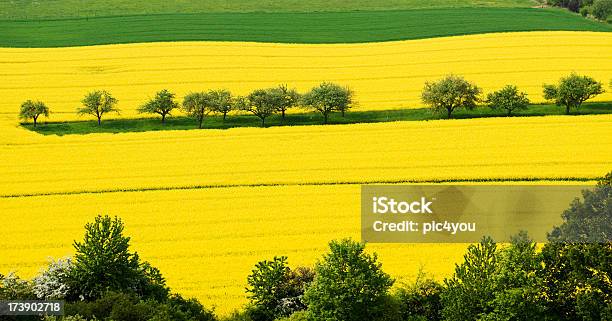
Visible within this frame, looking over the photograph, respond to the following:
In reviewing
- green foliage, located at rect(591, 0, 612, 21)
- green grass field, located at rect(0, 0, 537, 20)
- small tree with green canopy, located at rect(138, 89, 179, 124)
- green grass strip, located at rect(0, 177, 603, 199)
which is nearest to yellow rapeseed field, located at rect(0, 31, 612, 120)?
small tree with green canopy, located at rect(138, 89, 179, 124)

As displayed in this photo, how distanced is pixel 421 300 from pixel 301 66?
41196mm

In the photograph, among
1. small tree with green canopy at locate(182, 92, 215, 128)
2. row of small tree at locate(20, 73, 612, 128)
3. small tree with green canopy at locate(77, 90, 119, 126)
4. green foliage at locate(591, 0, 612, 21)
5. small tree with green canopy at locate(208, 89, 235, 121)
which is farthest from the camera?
green foliage at locate(591, 0, 612, 21)

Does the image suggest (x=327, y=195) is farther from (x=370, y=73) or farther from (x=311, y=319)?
(x=370, y=73)

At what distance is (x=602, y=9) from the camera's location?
81125mm

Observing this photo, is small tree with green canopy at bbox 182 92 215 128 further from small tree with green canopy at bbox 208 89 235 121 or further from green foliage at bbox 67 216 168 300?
green foliage at bbox 67 216 168 300

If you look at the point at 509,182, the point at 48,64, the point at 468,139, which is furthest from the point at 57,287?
the point at 48,64

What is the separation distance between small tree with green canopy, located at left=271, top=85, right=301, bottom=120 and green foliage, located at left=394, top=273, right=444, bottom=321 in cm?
2646

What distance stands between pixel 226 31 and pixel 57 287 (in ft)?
177

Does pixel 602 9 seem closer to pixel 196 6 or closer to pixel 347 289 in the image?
pixel 196 6

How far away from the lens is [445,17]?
82.6 meters

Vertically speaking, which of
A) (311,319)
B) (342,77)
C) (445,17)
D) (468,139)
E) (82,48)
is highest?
(445,17)

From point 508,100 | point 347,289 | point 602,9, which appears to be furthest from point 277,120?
point 602,9

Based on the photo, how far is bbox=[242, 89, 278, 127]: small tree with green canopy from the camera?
53.2 m

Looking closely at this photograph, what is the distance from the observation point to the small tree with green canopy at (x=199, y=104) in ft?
177
